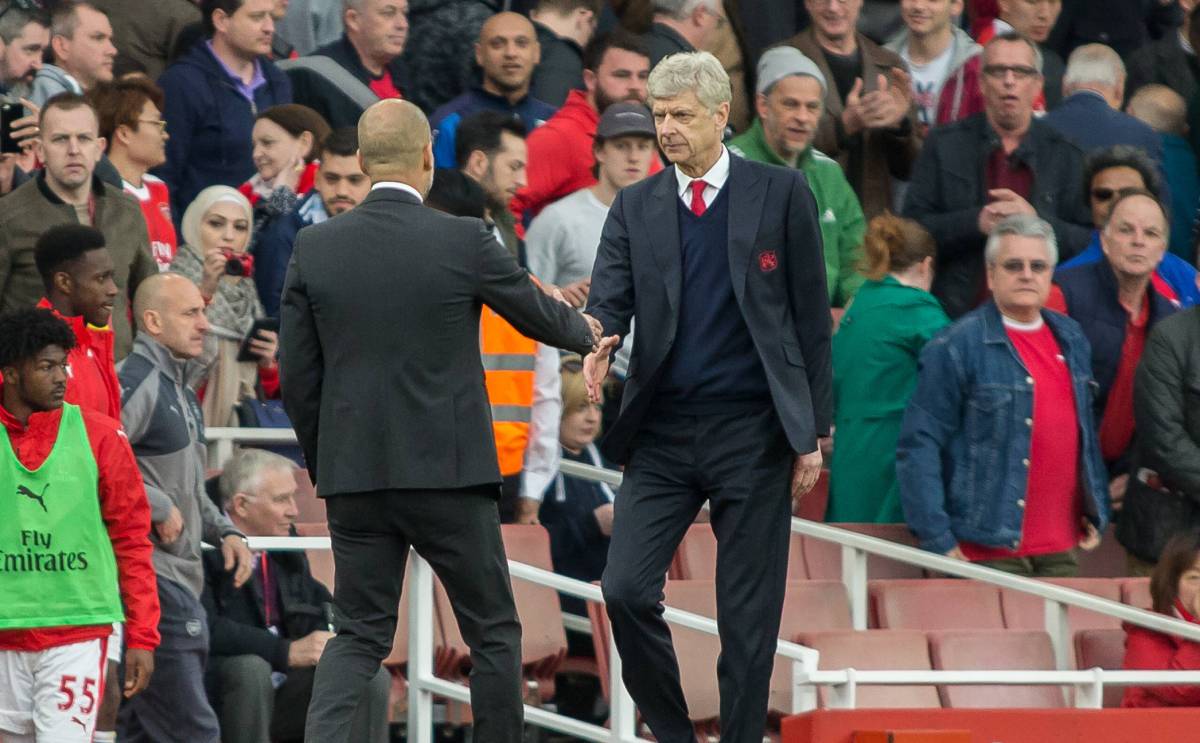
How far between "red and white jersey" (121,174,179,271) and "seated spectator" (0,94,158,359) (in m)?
0.33

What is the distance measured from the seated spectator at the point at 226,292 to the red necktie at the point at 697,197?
10.7 ft

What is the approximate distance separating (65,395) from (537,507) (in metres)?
2.54

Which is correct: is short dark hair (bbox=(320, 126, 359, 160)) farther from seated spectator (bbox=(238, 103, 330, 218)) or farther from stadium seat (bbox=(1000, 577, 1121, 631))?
stadium seat (bbox=(1000, 577, 1121, 631))

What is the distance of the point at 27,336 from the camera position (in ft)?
24.4

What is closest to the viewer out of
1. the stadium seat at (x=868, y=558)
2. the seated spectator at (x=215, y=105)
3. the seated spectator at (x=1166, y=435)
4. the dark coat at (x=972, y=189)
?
the seated spectator at (x=1166, y=435)

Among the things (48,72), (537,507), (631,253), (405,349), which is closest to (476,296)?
(405,349)

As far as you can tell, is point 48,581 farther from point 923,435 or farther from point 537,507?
point 923,435

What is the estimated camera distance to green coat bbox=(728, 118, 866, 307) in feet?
37.0

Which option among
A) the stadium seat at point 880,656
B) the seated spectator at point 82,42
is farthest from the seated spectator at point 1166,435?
the seated spectator at point 82,42

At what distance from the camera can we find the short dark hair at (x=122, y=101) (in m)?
10.3

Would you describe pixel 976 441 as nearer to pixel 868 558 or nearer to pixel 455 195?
pixel 868 558

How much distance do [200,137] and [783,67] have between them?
110 inches

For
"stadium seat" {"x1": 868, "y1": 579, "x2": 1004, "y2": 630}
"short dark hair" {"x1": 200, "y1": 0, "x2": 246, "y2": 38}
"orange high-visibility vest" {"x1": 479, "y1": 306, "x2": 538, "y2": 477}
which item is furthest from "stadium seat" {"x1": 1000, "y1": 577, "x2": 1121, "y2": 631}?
"short dark hair" {"x1": 200, "y1": 0, "x2": 246, "y2": 38}

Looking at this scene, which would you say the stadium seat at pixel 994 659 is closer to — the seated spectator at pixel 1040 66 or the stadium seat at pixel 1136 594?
the stadium seat at pixel 1136 594
